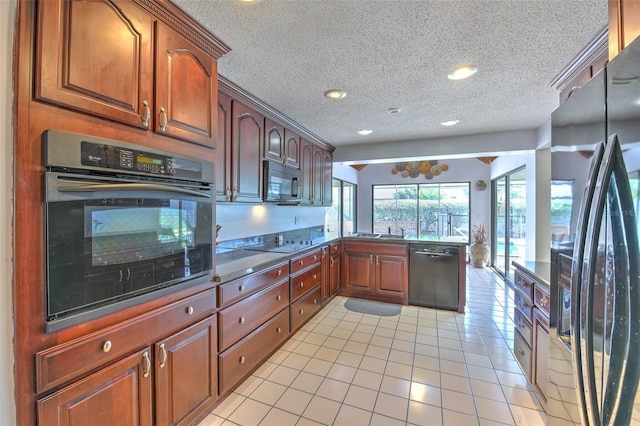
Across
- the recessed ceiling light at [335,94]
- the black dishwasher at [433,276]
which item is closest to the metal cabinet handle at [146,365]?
the recessed ceiling light at [335,94]

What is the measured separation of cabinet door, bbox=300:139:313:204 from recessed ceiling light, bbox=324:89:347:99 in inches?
45.4

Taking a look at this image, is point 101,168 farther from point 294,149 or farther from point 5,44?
point 294,149

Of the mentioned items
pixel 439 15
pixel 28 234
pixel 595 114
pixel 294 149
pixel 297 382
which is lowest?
pixel 297 382

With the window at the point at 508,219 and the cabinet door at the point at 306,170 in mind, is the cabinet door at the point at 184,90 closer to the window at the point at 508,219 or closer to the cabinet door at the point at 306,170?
the cabinet door at the point at 306,170

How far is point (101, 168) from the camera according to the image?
3.68 feet

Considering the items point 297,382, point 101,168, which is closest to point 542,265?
point 297,382

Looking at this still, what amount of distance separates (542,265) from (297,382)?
210cm

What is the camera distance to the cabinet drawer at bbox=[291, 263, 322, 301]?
9.20 feet

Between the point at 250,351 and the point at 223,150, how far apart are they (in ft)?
5.20

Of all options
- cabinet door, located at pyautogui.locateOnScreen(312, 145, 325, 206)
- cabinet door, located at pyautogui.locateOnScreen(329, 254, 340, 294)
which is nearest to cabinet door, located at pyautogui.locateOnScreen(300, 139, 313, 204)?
cabinet door, located at pyautogui.locateOnScreen(312, 145, 325, 206)

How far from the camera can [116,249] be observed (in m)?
1.19

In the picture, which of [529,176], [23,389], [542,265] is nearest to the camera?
[23,389]

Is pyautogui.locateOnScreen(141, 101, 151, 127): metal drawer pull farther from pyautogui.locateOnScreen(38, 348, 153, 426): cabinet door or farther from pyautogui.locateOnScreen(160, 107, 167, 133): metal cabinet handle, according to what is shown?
pyautogui.locateOnScreen(38, 348, 153, 426): cabinet door

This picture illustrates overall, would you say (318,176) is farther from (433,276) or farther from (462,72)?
(462,72)
